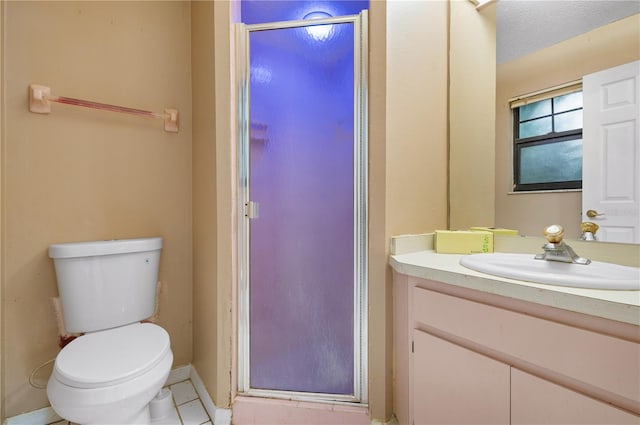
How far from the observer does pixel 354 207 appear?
1.27 metres

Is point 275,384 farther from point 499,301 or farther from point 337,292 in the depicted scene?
point 499,301

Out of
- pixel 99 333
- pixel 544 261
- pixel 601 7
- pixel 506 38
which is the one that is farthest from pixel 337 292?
pixel 601 7

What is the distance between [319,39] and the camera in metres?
1.31

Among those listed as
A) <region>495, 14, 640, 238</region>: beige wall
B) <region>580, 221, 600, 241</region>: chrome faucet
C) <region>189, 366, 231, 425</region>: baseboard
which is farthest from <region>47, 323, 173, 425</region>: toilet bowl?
<region>580, 221, 600, 241</region>: chrome faucet

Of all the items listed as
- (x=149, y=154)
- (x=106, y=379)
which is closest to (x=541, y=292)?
(x=106, y=379)

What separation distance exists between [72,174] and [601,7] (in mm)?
2266

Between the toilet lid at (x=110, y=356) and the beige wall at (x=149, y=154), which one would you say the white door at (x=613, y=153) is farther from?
the toilet lid at (x=110, y=356)

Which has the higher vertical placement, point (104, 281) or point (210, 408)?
point (104, 281)

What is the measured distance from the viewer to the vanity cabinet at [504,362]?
0.62 metres

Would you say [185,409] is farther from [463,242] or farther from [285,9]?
[285,9]

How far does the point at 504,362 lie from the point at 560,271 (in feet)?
1.20

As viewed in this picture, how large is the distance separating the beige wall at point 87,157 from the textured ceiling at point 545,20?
1.62 metres

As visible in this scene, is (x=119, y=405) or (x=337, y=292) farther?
(x=337, y=292)

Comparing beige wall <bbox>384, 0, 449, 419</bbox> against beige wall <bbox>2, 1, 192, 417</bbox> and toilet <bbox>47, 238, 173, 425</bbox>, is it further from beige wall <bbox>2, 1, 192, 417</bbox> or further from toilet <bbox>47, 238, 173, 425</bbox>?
beige wall <bbox>2, 1, 192, 417</bbox>
